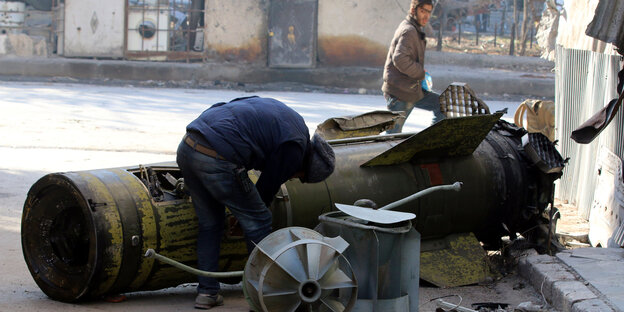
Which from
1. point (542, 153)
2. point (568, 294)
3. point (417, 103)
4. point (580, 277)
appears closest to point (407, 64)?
point (417, 103)

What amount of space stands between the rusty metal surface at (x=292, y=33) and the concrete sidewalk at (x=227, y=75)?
26 centimetres

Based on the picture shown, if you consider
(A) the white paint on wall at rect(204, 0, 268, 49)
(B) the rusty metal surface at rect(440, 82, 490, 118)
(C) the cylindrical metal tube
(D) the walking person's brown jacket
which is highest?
(A) the white paint on wall at rect(204, 0, 268, 49)

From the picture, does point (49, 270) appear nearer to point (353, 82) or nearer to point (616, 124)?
point (616, 124)

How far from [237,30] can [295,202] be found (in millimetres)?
14222

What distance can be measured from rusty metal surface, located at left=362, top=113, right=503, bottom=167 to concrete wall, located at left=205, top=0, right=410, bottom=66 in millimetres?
13140

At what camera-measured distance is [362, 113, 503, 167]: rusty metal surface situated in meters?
5.08

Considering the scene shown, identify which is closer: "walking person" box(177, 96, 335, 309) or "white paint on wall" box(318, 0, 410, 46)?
"walking person" box(177, 96, 335, 309)

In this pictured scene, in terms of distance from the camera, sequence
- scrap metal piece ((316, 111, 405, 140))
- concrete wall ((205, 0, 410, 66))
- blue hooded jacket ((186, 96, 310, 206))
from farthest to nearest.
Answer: concrete wall ((205, 0, 410, 66)) → scrap metal piece ((316, 111, 405, 140)) → blue hooded jacket ((186, 96, 310, 206))

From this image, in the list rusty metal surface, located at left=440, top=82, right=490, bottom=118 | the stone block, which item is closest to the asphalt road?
the stone block

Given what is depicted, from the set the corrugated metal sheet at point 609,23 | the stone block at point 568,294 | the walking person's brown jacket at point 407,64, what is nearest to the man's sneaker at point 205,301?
the stone block at point 568,294

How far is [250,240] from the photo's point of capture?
4203 mm

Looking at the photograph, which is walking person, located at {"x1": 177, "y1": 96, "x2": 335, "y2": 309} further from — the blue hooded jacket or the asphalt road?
the asphalt road

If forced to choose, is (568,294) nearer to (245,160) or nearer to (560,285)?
(560,285)

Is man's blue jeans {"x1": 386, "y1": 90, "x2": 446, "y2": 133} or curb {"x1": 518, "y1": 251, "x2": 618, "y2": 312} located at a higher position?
man's blue jeans {"x1": 386, "y1": 90, "x2": 446, "y2": 133}
